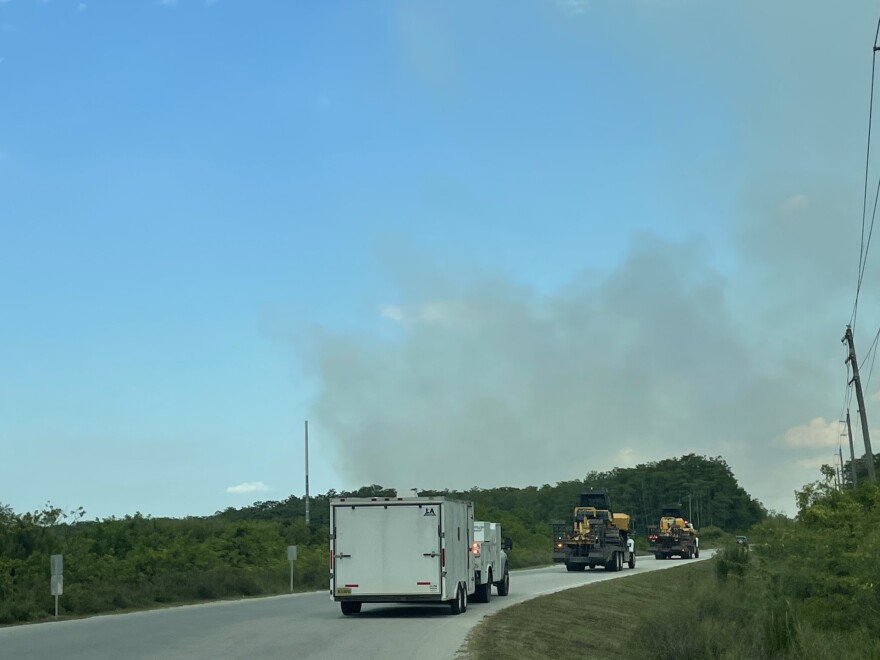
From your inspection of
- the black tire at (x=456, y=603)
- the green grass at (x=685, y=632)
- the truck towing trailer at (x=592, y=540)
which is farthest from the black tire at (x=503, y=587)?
the truck towing trailer at (x=592, y=540)

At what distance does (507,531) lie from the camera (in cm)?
8938

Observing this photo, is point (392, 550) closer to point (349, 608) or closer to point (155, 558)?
point (349, 608)

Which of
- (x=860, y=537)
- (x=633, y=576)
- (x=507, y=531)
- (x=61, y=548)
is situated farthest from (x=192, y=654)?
(x=507, y=531)

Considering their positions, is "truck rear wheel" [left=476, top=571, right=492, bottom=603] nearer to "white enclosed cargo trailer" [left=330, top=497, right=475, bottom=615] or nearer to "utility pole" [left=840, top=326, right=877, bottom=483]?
"white enclosed cargo trailer" [left=330, top=497, right=475, bottom=615]

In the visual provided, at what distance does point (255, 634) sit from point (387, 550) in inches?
187

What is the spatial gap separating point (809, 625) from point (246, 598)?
22.6 meters

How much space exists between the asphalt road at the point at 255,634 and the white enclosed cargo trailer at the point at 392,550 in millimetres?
691

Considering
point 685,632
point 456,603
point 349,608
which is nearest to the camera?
point 685,632

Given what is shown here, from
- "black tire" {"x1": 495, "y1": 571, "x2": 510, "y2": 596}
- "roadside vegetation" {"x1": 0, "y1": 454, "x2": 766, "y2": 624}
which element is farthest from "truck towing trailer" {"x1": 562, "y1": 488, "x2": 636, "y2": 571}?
"black tire" {"x1": 495, "y1": 571, "x2": 510, "y2": 596}

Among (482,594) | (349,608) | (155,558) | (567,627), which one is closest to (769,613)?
(567,627)

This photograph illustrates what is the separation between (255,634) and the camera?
70.5 feet

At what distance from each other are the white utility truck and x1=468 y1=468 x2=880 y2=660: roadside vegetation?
1.80 metres

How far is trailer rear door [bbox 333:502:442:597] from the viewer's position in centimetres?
2525

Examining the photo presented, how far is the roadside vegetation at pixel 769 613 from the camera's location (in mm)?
18312
